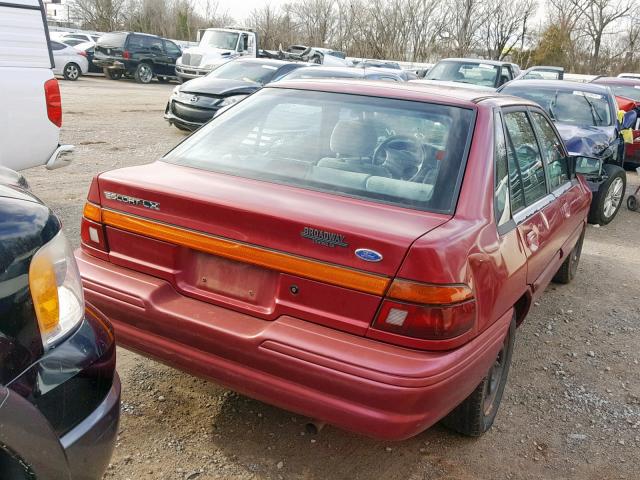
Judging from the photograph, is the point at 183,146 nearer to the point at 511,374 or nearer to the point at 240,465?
the point at 240,465

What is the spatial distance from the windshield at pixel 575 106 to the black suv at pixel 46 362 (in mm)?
7889

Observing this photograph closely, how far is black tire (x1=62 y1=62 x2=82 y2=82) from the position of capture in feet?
69.9

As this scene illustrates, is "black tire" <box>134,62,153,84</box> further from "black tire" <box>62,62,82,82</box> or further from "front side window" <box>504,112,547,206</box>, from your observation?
"front side window" <box>504,112,547,206</box>

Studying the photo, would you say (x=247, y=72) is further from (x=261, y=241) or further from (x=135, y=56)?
(x=135, y=56)

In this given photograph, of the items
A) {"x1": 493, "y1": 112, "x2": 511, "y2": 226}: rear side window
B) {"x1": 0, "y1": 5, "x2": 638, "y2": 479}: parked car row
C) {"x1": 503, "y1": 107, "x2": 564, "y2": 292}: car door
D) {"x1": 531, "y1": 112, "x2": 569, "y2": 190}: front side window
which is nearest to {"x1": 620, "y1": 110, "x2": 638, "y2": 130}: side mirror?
{"x1": 531, "y1": 112, "x2": 569, "y2": 190}: front side window

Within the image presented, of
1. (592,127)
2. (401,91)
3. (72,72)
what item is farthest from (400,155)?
(72,72)

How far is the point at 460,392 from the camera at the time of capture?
239 cm

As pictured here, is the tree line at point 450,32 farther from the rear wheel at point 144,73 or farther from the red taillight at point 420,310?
the red taillight at point 420,310

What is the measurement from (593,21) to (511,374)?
1820 inches

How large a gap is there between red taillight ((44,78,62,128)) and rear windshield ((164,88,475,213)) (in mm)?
2901

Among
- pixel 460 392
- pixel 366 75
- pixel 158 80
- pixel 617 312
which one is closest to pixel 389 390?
pixel 460 392

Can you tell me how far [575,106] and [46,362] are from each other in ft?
28.0

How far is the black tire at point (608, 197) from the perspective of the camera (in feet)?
24.6

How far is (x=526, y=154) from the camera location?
340 centimetres
